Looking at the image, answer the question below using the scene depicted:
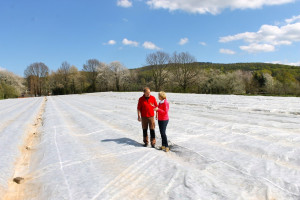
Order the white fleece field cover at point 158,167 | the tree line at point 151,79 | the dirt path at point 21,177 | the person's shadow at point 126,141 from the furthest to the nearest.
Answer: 1. the tree line at point 151,79
2. the person's shadow at point 126,141
3. the dirt path at point 21,177
4. the white fleece field cover at point 158,167

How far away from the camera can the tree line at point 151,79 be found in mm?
46938

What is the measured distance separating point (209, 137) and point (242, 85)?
4528 cm

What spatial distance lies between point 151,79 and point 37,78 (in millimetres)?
42257

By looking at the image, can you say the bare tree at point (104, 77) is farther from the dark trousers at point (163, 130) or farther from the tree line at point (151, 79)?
the dark trousers at point (163, 130)

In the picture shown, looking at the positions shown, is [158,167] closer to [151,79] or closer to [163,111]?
[163,111]

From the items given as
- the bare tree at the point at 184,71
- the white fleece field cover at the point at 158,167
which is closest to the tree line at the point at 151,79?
the bare tree at the point at 184,71

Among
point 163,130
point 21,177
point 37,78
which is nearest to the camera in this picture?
point 21,177

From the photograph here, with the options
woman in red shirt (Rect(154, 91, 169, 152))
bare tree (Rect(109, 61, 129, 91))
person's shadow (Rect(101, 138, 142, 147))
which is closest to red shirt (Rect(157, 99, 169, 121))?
woman in red shirt (Rect(154, 91, 169, 152))

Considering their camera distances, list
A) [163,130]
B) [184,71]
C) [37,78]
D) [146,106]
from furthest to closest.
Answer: [37,78] < [184,71] < [146,106] < [163,130]

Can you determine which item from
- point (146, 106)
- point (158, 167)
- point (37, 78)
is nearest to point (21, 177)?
point (158, 167)

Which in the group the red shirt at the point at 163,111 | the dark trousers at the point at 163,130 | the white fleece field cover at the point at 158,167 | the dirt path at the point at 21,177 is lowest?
the dirt path at the point at 21,177

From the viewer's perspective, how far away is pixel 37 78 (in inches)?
2785

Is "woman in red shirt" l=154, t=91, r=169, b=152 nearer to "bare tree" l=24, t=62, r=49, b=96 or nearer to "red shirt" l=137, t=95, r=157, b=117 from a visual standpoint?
"red shirt" l=137, t=95, r=157, b=117

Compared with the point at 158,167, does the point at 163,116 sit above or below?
above
